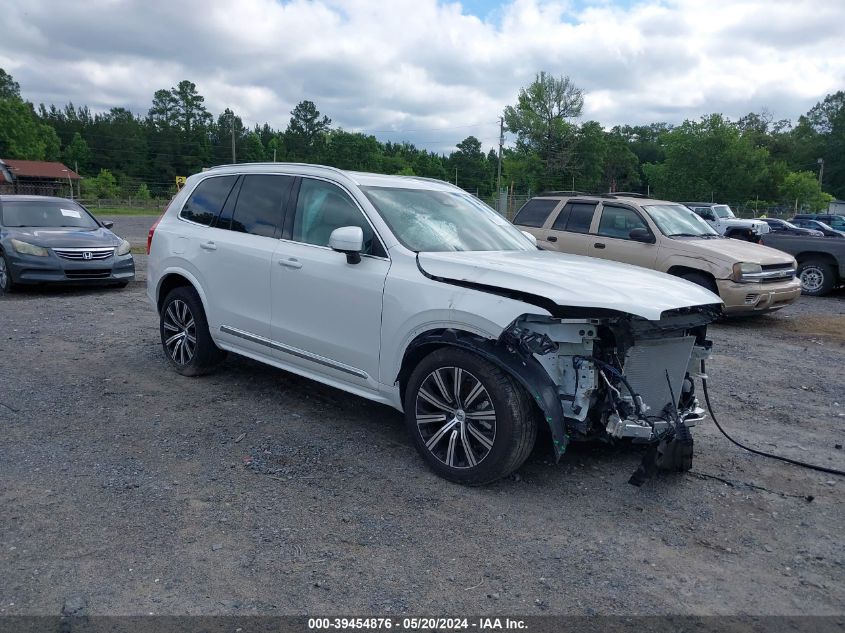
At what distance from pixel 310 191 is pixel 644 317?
2838mm

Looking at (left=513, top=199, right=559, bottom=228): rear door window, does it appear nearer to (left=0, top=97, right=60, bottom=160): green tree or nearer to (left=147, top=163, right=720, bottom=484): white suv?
Answer: (left=147, top=163, right=720, bottom=484): white suv

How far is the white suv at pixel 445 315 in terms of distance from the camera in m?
3.85

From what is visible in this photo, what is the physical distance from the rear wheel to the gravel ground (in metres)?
5.66

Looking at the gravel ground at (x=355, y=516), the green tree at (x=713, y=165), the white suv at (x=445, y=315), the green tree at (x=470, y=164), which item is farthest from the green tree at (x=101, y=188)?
the gravel ground at (x=355, y=516)

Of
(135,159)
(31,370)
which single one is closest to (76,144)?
(135,159)

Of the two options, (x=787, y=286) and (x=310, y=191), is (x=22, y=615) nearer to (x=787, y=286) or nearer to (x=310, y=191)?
(x=310, y=191)

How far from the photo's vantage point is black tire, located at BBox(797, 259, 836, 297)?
13.8 meters

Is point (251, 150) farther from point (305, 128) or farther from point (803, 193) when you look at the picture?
point (803, 193)

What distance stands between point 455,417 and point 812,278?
12.9 m

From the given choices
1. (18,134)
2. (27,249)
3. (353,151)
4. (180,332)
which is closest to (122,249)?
(27,249)

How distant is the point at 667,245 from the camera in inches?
405

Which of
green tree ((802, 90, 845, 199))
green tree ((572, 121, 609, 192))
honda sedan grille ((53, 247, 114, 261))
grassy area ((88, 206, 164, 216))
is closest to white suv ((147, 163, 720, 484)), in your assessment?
honda sedan grille ((53, 247, 114, 261))

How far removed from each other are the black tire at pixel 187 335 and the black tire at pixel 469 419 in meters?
2.52

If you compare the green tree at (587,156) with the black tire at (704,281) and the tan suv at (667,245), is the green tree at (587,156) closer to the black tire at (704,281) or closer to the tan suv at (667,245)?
the tan suv at (667,245)
